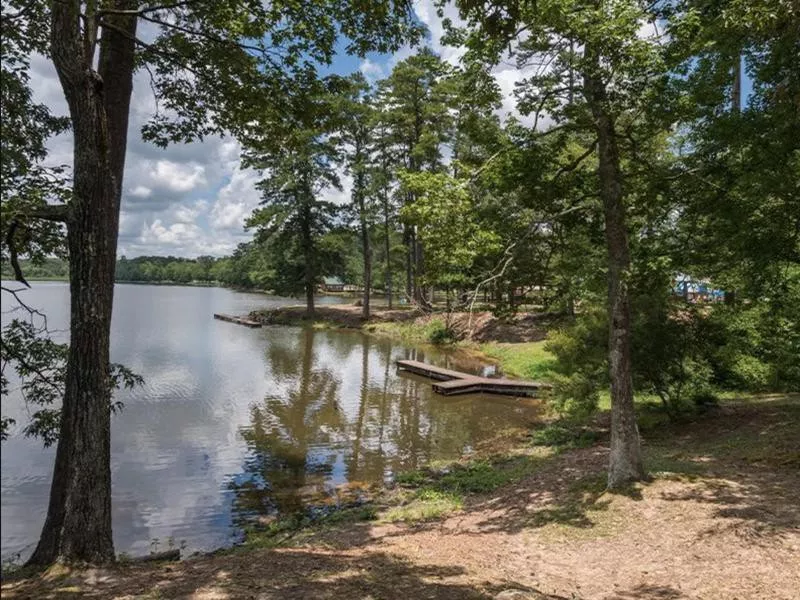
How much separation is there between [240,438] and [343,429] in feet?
8.19

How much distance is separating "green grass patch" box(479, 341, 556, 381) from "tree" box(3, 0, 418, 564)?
525 inches

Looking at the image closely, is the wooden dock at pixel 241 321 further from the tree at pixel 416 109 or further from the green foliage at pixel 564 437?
the green foliage at pixel 564 437

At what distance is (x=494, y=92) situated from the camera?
25.2 ft

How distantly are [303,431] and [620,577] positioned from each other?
9.58 metres

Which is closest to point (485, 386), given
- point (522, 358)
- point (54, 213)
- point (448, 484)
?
point (522, 358)

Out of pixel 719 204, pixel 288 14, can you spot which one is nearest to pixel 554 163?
pixel 719 204

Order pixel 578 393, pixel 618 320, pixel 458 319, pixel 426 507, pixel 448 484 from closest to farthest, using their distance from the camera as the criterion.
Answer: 1. pixel 618 320
2. pixel 426 507
3. pixel 448 484
4. pixel 578 393
5. pixel 458 319

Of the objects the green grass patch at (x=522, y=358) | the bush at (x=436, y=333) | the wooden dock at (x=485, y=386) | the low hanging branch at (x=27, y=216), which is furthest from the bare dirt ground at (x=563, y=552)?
the bush at (x=436, y=333)

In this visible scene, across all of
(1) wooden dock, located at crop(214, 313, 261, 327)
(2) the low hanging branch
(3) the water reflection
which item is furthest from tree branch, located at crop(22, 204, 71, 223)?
(1) wooden dock, located at crop(214, 313, 261, 327)

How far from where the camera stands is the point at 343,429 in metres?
14.1

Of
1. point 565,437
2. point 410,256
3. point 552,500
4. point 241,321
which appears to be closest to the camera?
point 552,500

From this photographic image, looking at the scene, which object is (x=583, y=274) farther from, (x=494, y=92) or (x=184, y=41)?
(x=184, y=41)

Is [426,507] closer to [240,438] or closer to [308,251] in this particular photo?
[240,438]

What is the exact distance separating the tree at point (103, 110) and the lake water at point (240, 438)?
4.90ft
